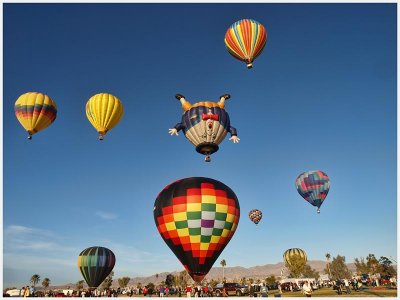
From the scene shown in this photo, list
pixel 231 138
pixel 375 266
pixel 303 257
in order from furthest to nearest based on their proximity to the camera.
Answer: pixel 375 266
pixel 303 257
pixel 231 138

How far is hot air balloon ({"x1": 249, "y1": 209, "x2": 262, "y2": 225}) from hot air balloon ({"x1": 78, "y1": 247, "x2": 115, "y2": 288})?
24.4 meters

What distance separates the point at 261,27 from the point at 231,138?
28.1 feet

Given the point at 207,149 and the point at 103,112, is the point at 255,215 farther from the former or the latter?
the point at 103,112

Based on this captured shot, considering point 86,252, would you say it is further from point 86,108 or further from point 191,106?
point 191,106

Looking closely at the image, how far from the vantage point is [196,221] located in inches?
891

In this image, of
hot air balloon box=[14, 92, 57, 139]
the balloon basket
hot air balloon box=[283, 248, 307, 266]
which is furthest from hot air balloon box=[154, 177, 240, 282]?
hot air balloon box=[283, 248, 307, 266]

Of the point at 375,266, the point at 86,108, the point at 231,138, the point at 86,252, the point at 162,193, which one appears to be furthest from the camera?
the point at 375,266

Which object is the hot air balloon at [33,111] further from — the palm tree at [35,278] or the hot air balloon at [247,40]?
the palm tree at [35,278]

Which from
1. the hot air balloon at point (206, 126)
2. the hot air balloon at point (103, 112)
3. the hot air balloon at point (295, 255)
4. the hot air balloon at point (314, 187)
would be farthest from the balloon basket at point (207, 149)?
the hot air balloon at point (295, 255)

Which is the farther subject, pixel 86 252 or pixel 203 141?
pixel 86 252

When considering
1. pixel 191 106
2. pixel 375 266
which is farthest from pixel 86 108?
pixel 375 266

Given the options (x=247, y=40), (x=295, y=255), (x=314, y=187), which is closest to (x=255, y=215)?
(x=295, y=255)

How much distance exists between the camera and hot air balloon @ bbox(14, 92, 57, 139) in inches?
1151

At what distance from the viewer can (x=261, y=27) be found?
27828mm
